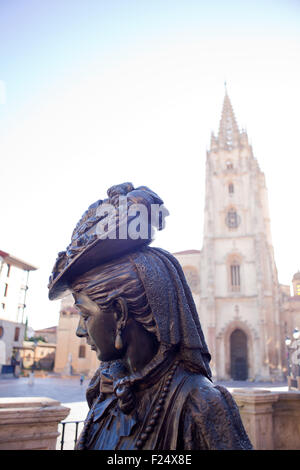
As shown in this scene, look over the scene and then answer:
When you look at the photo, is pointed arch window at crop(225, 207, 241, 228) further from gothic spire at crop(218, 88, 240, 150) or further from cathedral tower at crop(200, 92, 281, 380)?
gothic spire at crop(218, 88, 240, 150)

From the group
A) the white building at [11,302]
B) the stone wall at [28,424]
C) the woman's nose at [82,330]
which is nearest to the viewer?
the woman's nose at [82,330]

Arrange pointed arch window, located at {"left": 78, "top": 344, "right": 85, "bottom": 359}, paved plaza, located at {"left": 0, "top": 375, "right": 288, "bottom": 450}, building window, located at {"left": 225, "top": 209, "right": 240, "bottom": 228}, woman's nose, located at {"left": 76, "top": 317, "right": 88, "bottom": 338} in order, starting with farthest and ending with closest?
1. pointed arch window, located at {"left": 78, "top": 344, "right": 85, "bottom": 359}
2. building window, located at {"left": 225, "top": 209, "right": 240, "bottom": 228}
3. paved plaza, located at {"left": 0, "top": 375, "right": 288, "bottom": 450}
4. woman's nose, located at {"left": 76, "top": 317, "right": 88, "bottom": 338}

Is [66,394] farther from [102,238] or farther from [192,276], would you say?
[192,276]

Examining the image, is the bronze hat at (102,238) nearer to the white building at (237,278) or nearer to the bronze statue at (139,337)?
the bronze statue at (139,337)

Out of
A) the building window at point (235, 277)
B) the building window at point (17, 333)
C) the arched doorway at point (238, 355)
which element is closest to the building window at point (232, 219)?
the building window at point (235, 277)

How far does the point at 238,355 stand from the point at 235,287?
6131mm

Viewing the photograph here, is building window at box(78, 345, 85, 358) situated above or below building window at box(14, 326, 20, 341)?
below

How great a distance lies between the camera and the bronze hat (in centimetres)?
127

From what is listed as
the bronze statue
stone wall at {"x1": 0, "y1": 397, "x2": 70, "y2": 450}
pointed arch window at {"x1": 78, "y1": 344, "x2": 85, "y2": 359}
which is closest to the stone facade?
pointed arch window at {"x1": 78, "y1": 344, "x2": 85, "y2": 359}

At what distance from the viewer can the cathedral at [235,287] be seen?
95.9 ft

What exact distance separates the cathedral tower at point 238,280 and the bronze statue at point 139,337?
97.4ft

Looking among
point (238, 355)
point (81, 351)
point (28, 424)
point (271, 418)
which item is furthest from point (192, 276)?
point (28, 424)

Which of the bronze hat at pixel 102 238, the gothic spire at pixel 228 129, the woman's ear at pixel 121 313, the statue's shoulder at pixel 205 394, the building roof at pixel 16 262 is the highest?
the gothic spire at pixel 228 129

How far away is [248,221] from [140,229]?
33.1 metres
